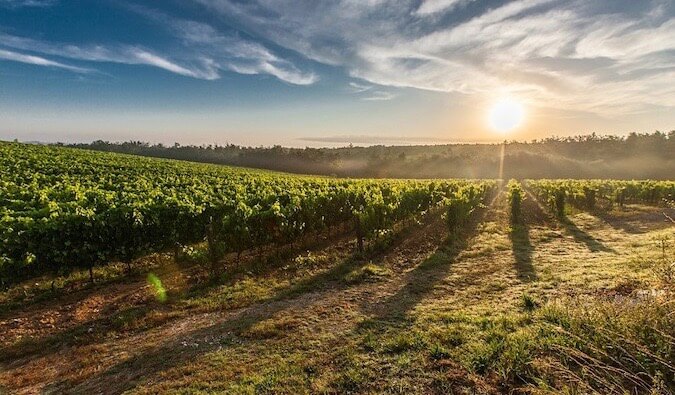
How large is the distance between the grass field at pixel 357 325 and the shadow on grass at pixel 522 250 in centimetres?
9

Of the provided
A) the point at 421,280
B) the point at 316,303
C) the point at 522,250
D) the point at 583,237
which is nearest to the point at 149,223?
the point at 316,303

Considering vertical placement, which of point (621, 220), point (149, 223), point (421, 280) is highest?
point (149, 223)

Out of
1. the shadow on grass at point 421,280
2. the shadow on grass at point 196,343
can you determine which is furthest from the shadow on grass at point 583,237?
the shadow on grass at point 196,343

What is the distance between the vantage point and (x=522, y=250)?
14.2 metres

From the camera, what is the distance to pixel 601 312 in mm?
6207

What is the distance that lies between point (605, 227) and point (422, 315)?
16800mm

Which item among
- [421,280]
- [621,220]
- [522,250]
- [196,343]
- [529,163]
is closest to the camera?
[196,343]

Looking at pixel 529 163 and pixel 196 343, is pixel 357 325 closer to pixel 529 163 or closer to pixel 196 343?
pixel 196 343

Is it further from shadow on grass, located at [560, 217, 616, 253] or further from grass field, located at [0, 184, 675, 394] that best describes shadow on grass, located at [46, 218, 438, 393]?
shadow on grass, located at [560, 217, 616, 253]

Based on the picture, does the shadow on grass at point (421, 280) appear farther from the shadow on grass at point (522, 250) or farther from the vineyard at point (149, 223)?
the vineyard at point (149, 223)

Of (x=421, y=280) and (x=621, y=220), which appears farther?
(x=621, y=220)

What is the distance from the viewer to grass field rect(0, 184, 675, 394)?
5.41 meters

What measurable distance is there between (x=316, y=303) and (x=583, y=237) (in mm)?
14155

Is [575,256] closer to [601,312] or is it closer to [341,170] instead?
[601,312]
